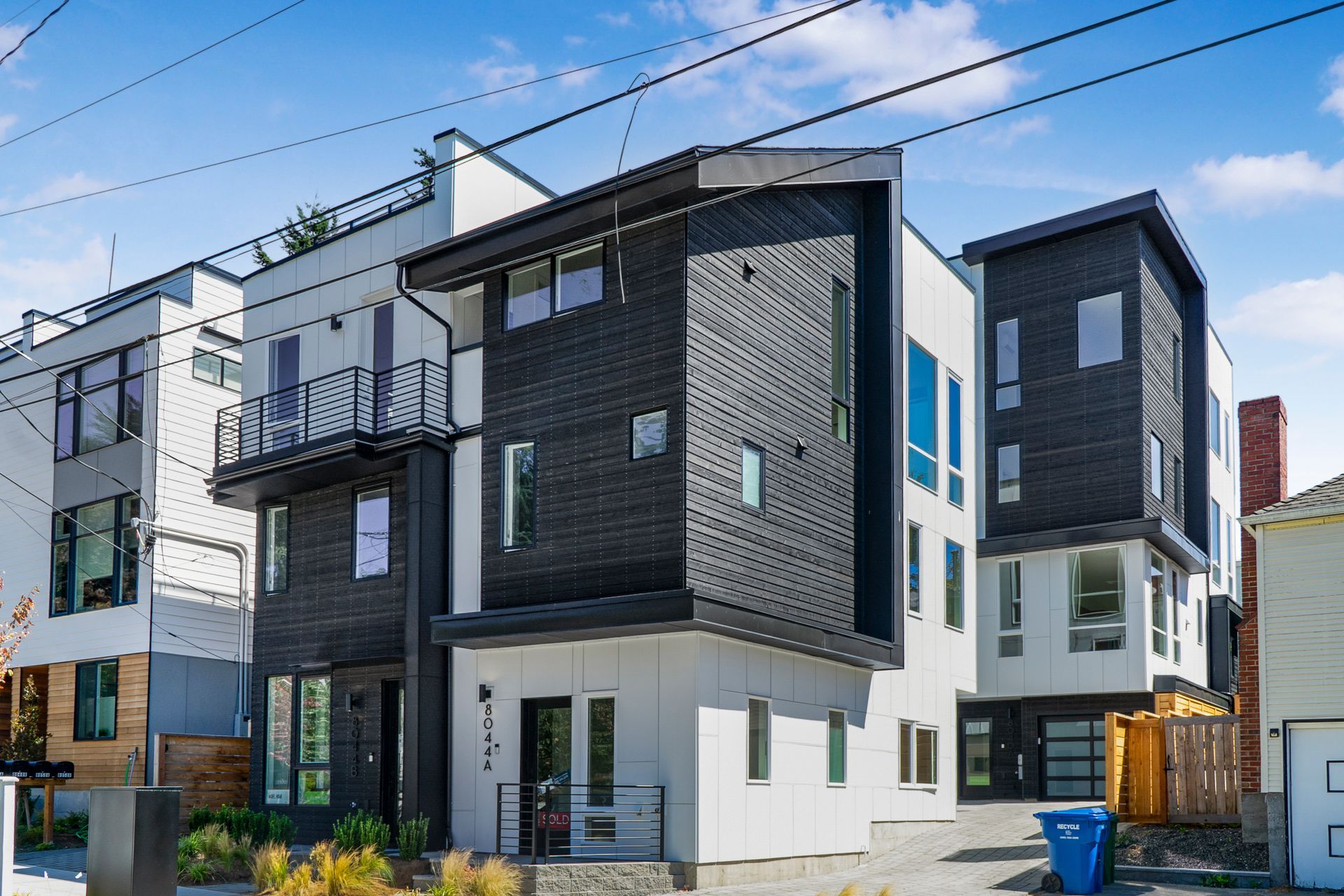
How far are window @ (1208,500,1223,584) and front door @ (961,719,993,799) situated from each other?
885 cm

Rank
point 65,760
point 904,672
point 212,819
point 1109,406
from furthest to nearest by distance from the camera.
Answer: point 1109,406 → point 65,760 → point 904,672 → point 212,819

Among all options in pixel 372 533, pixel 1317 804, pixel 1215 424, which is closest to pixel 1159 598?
pixel 1215 424

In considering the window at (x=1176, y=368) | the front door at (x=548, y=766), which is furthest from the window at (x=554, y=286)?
the window at (x=1176, y=368)

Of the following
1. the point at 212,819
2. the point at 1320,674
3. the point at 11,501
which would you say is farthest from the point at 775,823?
the point at 11,501

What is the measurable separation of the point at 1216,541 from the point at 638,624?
24.9m

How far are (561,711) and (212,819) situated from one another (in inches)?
257

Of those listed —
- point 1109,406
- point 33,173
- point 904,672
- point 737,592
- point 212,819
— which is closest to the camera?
point 33,173

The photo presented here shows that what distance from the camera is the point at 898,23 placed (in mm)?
11953

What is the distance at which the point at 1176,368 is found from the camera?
34.0 meters

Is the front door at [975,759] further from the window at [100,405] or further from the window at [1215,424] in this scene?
the window at [100,405]

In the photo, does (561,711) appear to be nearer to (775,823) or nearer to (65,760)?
(775,823)

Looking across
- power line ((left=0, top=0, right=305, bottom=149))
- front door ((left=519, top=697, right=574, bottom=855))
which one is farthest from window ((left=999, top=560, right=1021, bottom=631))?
power line ((left=0, top=0, right=305, bottom=149))

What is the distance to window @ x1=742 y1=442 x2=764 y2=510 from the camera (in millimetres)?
19312

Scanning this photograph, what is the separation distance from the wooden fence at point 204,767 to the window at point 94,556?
11.8 ft
